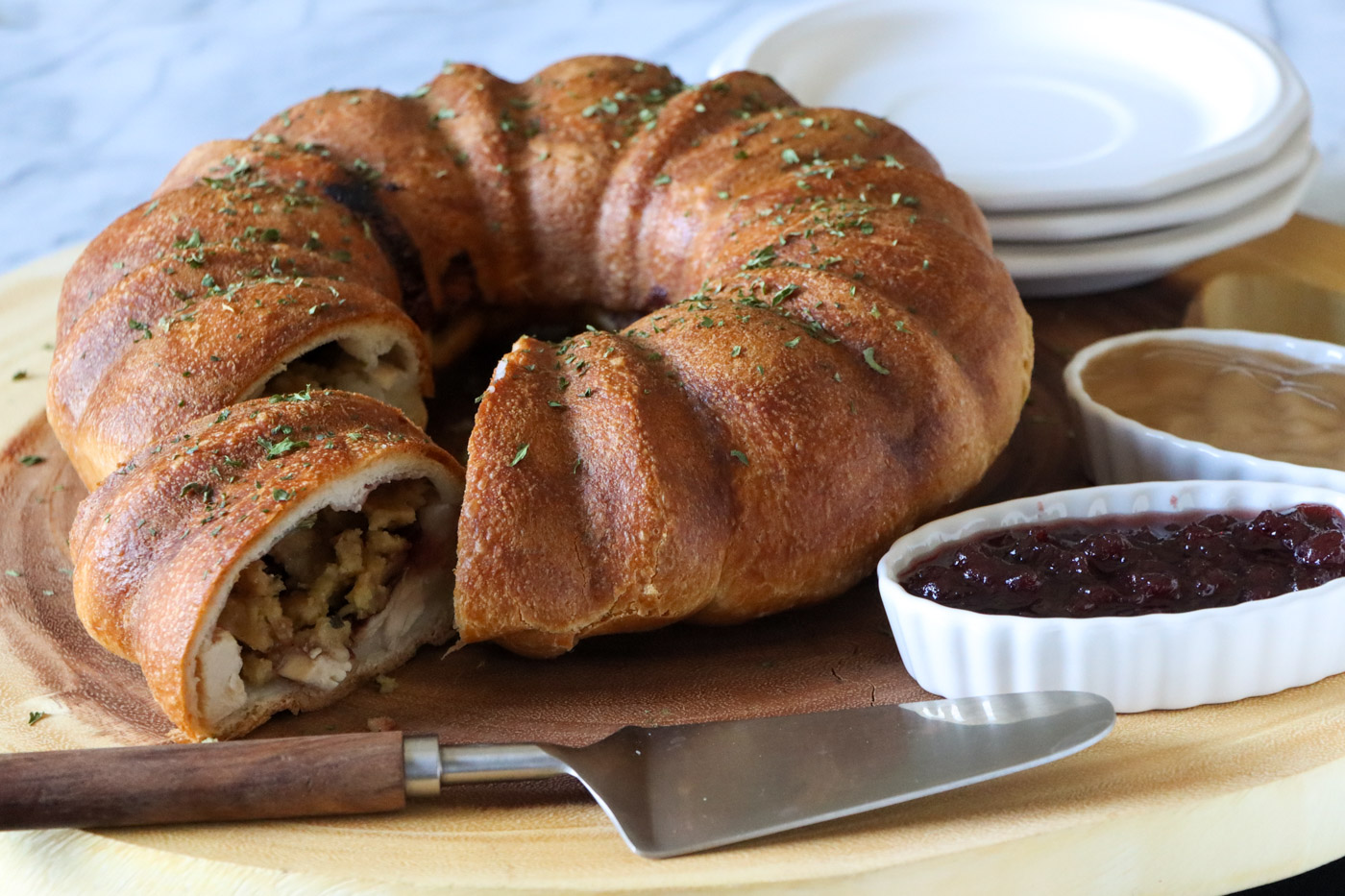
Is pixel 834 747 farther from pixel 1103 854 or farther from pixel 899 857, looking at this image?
pixel 1103 854

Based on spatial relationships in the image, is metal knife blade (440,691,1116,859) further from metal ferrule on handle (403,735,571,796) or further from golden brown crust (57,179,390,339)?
golden brown crust (57,179,390,339)

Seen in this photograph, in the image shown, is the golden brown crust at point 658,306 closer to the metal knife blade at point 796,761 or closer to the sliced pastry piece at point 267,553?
the sliced pastry piece at point 267,553

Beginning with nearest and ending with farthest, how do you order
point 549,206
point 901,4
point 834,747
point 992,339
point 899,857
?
point 899,857 < point 834,747 < point 992,339 < point 549,206 < point 901,4

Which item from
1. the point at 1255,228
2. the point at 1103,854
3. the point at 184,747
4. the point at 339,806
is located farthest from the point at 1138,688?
the point at 1255,228

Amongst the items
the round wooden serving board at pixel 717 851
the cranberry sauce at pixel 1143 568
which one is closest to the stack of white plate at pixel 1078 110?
the cranberry sauce at pixel 1143 568

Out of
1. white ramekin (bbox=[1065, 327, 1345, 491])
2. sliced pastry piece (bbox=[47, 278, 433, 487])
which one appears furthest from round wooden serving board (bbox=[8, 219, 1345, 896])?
white ramekin (bbox=[1065, 327, 1345, 491])

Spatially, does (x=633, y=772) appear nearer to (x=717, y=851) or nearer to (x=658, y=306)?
(x=717, y=851)
